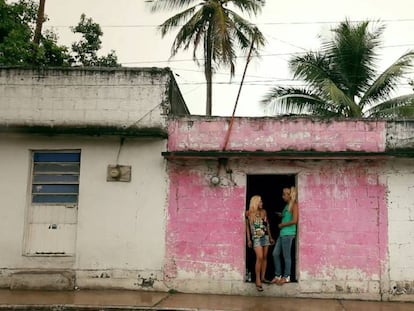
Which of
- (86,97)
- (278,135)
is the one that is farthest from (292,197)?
(86,97)

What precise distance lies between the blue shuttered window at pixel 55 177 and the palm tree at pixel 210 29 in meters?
10.1

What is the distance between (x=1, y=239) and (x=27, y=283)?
3.37 ft

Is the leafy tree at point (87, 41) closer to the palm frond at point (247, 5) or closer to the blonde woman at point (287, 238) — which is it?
the palm frond at point (247, 5)

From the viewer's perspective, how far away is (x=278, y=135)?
9453 millimetres

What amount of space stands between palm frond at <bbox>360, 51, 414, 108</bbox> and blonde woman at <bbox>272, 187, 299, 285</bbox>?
31.5 feet

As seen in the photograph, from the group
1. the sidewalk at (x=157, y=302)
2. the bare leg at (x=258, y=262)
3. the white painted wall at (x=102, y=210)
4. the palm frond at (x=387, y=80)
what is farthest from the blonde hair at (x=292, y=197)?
the palm frond at (x=387, y=80)

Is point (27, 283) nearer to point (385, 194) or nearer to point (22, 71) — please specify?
point (22, 71)

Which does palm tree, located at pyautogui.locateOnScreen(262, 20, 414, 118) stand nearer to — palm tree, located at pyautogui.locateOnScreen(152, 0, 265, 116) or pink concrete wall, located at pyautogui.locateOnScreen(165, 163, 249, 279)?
palm tree, located at pyautogui.locateOnScreen(152, 0, 265, 116)

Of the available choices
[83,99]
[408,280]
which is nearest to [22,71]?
[83,99]

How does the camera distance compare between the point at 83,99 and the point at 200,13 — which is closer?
the point at 83,99

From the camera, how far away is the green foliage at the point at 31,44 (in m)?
15.7

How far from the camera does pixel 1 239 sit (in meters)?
9.52

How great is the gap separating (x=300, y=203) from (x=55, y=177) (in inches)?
188

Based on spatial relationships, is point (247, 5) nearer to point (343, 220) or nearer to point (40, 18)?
point (40, 18)
